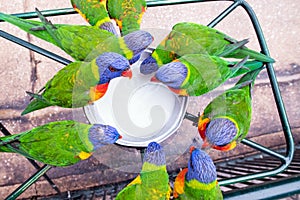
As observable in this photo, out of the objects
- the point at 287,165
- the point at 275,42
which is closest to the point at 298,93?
the point at 275,42

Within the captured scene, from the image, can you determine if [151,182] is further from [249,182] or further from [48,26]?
[48,26]

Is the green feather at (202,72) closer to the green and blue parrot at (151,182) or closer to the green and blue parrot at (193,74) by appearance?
the green and blue parrot at (193,74)

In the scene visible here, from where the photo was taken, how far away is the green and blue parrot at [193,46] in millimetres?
1025

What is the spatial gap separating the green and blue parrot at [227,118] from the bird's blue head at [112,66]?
263mm

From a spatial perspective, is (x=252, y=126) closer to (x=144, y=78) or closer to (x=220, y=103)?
(x=220, y=103)

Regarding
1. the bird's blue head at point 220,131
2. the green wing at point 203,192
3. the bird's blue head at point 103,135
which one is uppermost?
the bird's blue head at point 103,135

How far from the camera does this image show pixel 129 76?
3.24ft

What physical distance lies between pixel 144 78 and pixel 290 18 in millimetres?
1109

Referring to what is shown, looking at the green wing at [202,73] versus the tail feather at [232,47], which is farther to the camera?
the tail feather at [232,47]

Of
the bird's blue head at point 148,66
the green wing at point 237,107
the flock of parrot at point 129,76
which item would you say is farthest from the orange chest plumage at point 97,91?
the green wing at point 237,107

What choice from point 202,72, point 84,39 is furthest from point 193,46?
point 84,39

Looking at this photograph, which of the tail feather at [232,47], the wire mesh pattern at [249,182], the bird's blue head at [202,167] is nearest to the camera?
the wire mesh pattern at [249,182]

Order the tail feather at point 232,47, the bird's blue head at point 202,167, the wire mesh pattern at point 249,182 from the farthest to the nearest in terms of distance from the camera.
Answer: the tail feather at point 232,47
the bird's blue head at point 202,167
the wire mesh pattern at point 249,182

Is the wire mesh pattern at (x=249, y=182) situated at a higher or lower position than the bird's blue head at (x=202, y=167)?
lower
